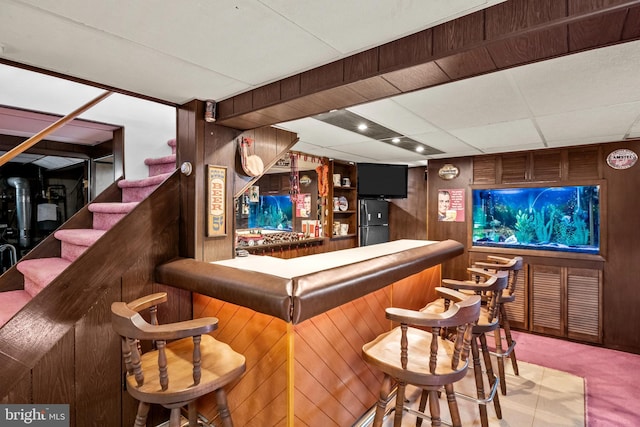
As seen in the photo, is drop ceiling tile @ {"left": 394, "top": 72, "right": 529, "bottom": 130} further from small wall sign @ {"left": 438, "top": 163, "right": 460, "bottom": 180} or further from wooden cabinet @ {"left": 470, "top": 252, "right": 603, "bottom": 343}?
wooden cabinet @ {"left": 470, "top": 252, "right": 603, "bottom": 343}

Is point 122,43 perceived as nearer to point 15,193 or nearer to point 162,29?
point 162,29

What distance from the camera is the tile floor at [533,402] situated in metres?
2.37

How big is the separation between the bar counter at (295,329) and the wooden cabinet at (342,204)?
2701 mm

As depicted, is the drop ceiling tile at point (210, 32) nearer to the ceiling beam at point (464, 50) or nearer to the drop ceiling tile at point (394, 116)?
the ceiling beam at point (464, 50)

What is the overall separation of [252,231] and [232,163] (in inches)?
102

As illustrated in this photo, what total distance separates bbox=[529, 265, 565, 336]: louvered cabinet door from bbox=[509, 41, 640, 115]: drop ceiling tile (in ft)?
7.71

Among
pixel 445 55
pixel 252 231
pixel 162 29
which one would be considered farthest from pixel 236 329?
pixel 252 231

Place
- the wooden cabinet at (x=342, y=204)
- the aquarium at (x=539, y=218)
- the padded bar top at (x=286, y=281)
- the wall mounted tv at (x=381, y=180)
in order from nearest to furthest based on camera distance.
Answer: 1. the padded bar top at (x=286, y=281)
2. the aquarium at (x=539, y=218)
3. the wooden cabinet at (x=342, y=204)
4. the wall mounted tv at (x=381, y=180)

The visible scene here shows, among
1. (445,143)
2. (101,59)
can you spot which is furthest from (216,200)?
(445,143)

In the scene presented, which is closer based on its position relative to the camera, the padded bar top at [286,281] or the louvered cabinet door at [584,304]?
the padded bar top at [286,281]

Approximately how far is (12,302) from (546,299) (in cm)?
531

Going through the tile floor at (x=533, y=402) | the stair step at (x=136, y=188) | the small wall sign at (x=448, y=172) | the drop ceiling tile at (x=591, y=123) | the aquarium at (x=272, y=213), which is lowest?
the tile floor at (x=533, y=402)

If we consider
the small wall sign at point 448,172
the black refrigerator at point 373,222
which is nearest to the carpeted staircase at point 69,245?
the black refrigerator at point 373,222

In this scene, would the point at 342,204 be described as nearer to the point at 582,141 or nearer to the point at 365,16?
the point at 582,141
